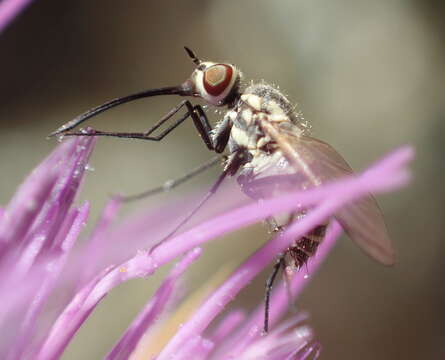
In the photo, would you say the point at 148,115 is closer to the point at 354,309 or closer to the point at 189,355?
the point at 354,309

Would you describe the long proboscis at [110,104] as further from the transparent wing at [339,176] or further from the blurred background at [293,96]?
the blurred background at [293,96]

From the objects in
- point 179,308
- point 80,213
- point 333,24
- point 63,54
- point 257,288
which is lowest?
point 257,288

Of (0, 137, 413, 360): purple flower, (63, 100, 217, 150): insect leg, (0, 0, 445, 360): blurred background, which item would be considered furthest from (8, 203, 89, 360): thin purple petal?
(0, 0, 445, 360): blurred background

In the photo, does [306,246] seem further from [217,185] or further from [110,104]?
[110,104]

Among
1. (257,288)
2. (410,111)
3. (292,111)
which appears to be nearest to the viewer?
(292,111)

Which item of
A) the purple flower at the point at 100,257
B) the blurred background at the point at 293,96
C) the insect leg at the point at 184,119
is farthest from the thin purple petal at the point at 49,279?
the blurred background at the point at 293,96

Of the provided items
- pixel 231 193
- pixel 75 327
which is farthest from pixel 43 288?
pixel 231 193

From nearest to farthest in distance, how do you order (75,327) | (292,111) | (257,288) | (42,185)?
(42,185)
(75,327)
(292,111)
(257,288)

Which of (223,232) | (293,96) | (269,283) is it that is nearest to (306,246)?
(269,283)
